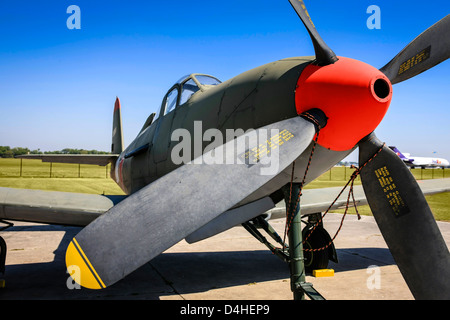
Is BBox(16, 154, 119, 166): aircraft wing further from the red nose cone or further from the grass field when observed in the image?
the red nose cone

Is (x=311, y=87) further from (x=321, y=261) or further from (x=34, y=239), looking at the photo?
(x=34, y=239)

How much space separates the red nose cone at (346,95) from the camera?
2580 millimetres

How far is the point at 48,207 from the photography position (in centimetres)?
449

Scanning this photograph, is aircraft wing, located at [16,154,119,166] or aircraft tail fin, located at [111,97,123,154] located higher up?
aircraft tail fin, located at [111,97,123,154]

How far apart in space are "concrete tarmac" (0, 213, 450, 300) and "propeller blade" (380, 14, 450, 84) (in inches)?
105

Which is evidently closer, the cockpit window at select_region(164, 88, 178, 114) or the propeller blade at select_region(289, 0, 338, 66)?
the propeller blade at select_region(289, 0, 338, 66)

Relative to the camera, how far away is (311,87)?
2.69 metres

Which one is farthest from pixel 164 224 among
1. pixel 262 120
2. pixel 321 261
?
pixel 321 261

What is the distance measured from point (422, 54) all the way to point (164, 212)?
2.90 metres

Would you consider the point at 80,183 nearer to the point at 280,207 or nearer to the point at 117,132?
the point at 117,132

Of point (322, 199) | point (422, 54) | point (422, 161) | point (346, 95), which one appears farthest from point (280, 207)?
point (422, 161)

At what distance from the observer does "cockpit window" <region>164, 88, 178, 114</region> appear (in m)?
4.98

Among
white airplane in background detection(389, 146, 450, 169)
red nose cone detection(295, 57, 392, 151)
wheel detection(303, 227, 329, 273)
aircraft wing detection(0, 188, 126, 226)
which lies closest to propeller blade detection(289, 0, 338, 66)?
red nose cone detection(295, 57, 392, 151)

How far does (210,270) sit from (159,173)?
190cm
